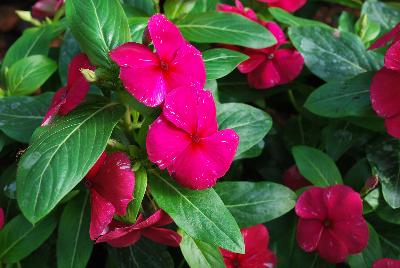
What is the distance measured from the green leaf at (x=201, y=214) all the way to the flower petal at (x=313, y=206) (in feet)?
0.85

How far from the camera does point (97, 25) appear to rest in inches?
44.0

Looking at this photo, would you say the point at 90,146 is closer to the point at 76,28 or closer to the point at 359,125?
the point at 76,28

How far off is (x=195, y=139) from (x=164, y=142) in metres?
0.06

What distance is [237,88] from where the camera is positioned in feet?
5.02

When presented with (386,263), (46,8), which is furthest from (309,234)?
(46,8)

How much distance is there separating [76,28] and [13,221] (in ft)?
1.41

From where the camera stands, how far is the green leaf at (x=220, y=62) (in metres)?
1.17

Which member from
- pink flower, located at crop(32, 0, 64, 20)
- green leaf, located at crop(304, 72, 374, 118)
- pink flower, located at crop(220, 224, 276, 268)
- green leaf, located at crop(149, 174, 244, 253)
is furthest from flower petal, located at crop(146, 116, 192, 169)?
pink flower, located at crop(32, 0, 64, 20)

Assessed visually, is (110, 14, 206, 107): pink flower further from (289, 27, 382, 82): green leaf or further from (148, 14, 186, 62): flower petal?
(289, 27, 382, 82): green leaf

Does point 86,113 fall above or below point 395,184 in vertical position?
above

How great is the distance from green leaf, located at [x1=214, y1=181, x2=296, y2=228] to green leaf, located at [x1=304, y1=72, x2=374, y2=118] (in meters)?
0.23

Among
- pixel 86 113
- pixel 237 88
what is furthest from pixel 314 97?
pixel 86 113

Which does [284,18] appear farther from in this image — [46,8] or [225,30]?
[46,8]

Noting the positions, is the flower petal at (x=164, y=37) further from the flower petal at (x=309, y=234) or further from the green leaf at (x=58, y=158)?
the flower petal at (x=309, y=234)
